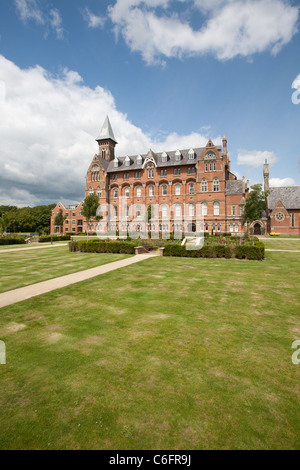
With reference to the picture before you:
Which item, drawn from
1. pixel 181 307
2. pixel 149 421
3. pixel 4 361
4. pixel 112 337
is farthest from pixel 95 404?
pixel 181 307

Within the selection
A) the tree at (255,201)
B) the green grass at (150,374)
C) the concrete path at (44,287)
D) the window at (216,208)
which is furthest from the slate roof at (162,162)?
the green grass at (150,374)

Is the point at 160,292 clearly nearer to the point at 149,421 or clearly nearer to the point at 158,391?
the point at 158,391

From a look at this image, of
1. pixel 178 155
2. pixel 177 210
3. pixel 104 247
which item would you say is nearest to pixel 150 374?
pixel 104 247

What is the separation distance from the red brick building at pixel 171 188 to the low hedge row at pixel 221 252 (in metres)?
28.4

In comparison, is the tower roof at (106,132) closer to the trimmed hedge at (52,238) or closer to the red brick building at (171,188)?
the red brick building at (171,188)

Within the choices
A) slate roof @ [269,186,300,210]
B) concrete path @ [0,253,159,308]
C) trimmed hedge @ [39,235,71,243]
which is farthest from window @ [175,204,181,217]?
concrete path @ [0,253,159,308]

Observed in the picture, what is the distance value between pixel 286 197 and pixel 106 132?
2126 inches

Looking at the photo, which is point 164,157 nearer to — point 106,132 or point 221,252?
point 106,132

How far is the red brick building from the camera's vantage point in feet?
165

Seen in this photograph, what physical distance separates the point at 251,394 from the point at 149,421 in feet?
5.69

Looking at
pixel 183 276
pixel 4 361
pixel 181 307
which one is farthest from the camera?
pixel 183 276

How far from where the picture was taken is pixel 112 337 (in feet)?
18.1

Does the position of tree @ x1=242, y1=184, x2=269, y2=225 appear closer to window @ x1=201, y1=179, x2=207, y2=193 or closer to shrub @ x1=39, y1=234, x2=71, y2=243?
window @ x1=201, y1=179, x2=207, y2=193
